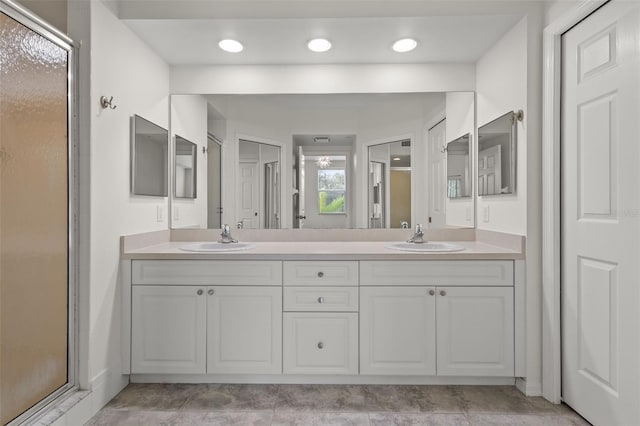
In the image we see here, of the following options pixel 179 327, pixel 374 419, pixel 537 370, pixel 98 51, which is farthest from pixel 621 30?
pixel 179 327

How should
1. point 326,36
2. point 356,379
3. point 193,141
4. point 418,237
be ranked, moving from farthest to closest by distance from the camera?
point 193,141, point 418,237, point 326,36, point 356,379

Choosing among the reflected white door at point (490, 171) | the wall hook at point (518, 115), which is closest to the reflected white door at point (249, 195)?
the reflected white door at point (490, 171)

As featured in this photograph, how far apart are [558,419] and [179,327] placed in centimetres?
201

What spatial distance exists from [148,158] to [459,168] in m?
2.09

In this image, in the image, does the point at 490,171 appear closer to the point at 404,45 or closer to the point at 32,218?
the point at 404,45

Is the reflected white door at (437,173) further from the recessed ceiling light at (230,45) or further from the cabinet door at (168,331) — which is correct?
the cabinet door at (168,331)

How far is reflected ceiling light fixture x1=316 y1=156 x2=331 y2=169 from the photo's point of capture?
270 centimetres

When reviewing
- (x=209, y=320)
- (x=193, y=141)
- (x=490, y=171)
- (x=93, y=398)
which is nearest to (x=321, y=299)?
(x=209, y=320)

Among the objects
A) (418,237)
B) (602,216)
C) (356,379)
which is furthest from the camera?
(418,237)

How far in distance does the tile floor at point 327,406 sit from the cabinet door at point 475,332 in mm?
148

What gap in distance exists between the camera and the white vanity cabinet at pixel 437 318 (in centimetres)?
211

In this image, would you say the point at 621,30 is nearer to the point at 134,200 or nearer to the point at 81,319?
the point at 134,200

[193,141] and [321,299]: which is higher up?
[193,141]

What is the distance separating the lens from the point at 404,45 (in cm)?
241
